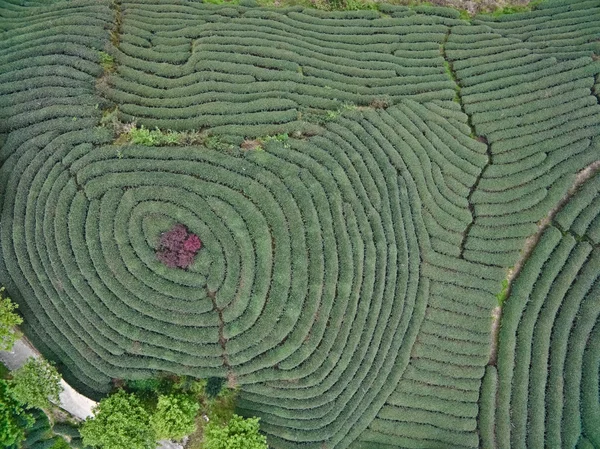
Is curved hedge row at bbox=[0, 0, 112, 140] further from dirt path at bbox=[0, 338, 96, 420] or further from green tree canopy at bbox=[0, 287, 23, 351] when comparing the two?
dirt path at bbox=[0, 338, 96, 420]

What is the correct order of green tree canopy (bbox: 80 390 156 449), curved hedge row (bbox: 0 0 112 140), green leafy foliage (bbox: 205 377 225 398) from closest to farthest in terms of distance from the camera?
green tree canopy (bbox: 80 390 156 449)
green leafy foliage (bbox: 205 377 225 398)
curved hedge row (bbox: 0 0 112 140)

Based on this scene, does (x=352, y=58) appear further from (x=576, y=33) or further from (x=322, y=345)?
(x=322, y=345)

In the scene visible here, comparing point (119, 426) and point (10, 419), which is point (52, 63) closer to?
point (10, 419)

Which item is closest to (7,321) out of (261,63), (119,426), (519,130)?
(119,426)

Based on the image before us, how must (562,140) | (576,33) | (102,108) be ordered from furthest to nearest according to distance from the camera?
(576,33)
(562,140)
(102,108)

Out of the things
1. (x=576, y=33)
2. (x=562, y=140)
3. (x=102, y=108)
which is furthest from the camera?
(x=576, y=33)

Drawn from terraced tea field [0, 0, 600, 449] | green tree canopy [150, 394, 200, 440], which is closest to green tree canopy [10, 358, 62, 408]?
terraced tea field [0, 0, 600, 449]

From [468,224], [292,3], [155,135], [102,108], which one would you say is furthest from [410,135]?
[102,108]
